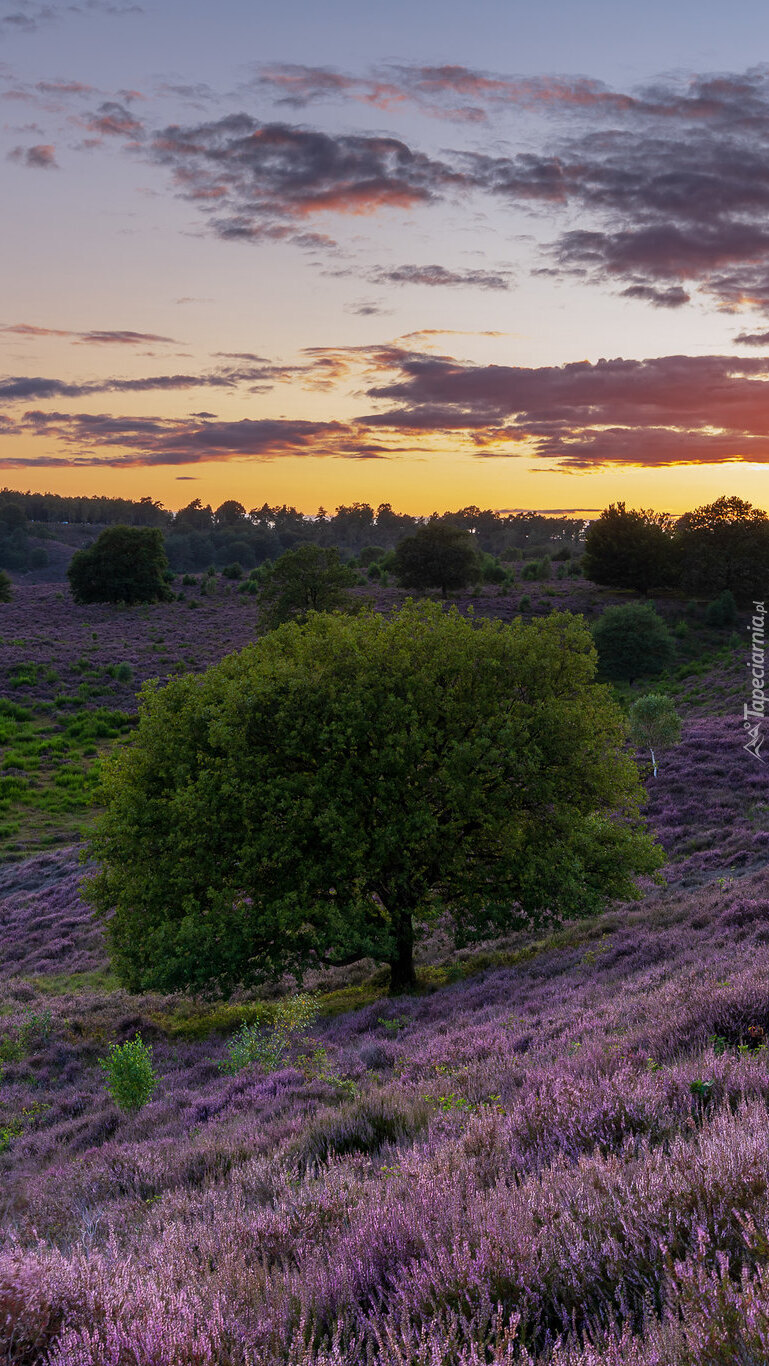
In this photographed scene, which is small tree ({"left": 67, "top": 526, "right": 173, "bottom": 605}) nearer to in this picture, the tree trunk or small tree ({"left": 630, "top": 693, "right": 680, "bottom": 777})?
small tree ({"left": 630, "top": 693, "right": 680, "bottom": 777})

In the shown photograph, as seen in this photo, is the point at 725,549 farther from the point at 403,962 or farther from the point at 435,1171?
the point at 435,1171

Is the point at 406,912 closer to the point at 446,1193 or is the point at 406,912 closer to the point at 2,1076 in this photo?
the point at 2,1076

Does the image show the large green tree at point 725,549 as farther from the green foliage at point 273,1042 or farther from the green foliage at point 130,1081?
the green foliage at point 130,1081

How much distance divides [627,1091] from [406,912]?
13.0 metres

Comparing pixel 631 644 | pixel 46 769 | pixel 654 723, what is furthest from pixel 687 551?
pixel 46 769

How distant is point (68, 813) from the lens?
41438mm

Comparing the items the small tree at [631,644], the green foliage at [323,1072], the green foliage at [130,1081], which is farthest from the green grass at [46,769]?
the small tree at [631,644]

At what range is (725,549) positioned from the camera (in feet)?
282

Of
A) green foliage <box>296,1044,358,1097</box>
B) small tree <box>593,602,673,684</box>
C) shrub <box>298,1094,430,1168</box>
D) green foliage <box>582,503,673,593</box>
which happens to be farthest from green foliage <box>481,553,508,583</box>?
shrub <box>298,1094,430,1168</box>

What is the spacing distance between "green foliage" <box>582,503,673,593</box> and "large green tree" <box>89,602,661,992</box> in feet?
242

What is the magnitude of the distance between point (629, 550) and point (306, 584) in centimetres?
4119

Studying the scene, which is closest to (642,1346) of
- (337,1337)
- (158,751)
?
(337,1337)

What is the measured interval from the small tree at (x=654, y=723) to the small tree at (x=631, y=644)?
33.9 meters

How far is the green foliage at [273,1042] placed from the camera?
12.7 m
